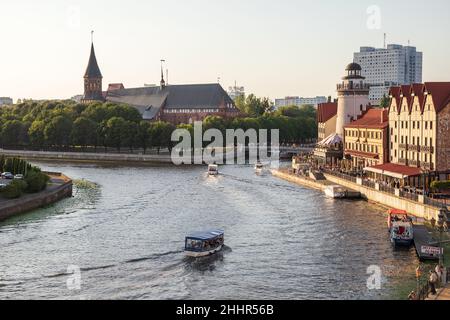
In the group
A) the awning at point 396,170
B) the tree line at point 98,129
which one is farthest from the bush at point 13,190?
the tree line at point 98,129

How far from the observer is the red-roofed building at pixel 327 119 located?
148250 millimetres

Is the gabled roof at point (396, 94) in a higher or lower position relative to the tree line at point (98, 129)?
higher

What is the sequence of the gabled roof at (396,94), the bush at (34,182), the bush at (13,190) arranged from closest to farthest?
the bush at (13,190), the bush at (34,182), the gabled roof at (396,94)

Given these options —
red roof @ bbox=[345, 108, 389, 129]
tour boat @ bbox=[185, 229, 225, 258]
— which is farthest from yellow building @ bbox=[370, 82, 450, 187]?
tour boat @ bbox=[185, 229, 225, 258]

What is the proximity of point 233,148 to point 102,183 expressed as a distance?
250ft

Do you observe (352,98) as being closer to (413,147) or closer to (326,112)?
(326,112)

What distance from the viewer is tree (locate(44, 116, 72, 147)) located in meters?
176

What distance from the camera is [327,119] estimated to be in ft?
493

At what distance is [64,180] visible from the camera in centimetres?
9725

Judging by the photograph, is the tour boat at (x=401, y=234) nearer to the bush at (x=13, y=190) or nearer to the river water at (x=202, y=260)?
the river water at (x=202, y=260)

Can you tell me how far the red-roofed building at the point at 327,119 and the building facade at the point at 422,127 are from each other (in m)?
51.4

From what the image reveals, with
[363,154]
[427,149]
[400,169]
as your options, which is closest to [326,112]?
[363,154]

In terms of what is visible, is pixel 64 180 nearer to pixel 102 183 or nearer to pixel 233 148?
pixel 102 183
